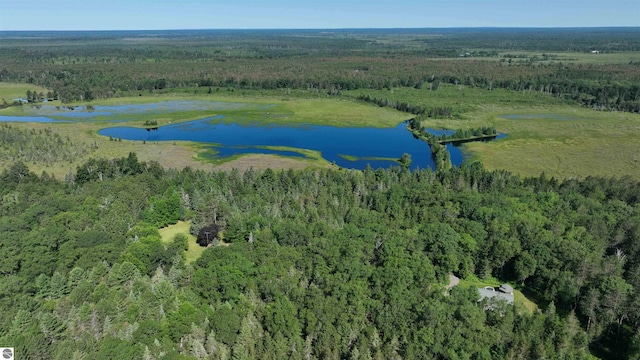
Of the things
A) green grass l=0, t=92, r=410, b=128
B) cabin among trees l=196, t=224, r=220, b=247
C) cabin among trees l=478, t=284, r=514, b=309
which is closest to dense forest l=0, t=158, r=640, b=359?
cabin among trees l=196, t=224, r=220, b=247

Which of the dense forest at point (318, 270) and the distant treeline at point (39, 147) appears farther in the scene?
the distant treeline at point (39, 147)

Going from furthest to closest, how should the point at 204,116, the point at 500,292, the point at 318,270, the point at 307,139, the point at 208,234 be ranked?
1. the point at 204,116
2. the point at 307,139
3. the point at 208,234
4. the point at 500,292
5. the point at 318,270

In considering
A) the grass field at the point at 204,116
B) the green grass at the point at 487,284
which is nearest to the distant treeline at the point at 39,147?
the grass field at the point at 204,116

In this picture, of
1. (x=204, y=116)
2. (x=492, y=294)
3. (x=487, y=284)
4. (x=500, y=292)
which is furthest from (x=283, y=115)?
(x=492, y=294)

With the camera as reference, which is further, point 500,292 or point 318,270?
point 500,292

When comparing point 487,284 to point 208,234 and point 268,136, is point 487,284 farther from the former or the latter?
point 268,136

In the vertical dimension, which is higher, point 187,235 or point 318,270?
point 318,270

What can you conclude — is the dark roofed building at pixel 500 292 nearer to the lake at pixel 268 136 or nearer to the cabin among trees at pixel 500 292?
the cabin among trees at pixel 500 292
